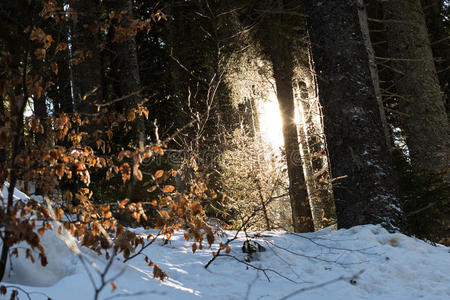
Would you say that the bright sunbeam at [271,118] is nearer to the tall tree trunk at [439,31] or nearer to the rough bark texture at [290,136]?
the rough bark texture at [290,136]

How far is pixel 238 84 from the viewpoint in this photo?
11.2 meters

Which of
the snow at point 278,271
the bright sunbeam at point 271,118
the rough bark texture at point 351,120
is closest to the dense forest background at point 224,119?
the rough bark texture at point 351,120

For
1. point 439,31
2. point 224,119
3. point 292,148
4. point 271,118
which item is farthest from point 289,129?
point 271,118

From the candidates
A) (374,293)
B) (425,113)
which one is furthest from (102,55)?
(374,293)

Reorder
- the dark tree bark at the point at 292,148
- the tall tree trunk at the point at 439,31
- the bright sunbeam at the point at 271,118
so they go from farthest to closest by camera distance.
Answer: the bright sunbeam at the point at 271,118, the tall tree trunk at the point at 439,31, the dark tree bark at the point at 292,148

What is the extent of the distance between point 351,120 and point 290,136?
3915 millimetres

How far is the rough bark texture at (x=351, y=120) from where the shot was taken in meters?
4.41

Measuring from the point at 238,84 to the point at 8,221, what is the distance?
973cm

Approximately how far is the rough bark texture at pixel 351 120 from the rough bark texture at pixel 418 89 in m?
3.43

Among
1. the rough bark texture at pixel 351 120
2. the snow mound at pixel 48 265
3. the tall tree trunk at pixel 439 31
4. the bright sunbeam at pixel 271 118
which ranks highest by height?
the tall tree trunk at pixel 439 31

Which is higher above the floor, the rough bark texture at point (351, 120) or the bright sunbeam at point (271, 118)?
the bright sunbeam at point (271, 118)

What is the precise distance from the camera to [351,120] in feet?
15.1

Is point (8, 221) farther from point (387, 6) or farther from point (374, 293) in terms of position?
point (387, 6)

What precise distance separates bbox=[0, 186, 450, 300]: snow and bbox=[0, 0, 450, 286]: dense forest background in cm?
26
